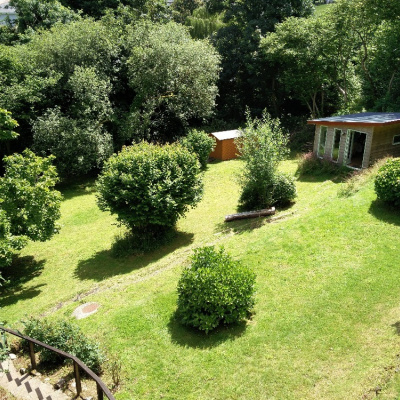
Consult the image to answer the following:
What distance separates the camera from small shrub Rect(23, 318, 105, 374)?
806 cm

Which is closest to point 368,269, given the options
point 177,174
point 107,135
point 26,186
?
point 177,174

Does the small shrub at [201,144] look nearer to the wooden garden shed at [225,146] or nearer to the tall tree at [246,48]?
the wooden garden shed at [225,146]

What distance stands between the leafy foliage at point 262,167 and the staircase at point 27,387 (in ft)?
37.2

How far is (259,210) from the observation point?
1666 cm

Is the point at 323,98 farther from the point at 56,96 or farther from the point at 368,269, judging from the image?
the point at 368,269

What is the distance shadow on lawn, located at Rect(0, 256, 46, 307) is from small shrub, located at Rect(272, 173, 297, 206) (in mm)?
10223

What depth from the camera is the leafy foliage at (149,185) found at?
14.5m

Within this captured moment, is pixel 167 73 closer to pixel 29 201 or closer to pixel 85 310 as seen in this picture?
pixel 29 201

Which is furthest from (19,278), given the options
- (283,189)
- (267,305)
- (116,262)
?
(283,189)

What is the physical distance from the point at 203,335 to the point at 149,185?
6.84 m

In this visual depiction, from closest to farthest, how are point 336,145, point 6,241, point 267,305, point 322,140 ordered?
1. point 267,305
2. point 6,241
3. point 336,145
4. point 322,140

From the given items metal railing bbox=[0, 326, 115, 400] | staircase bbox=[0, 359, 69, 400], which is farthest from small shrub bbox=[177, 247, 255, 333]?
staircase bbox=[0, 359, 69, 400]

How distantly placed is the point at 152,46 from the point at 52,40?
6.54 m

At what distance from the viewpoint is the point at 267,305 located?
9781 millimetres
